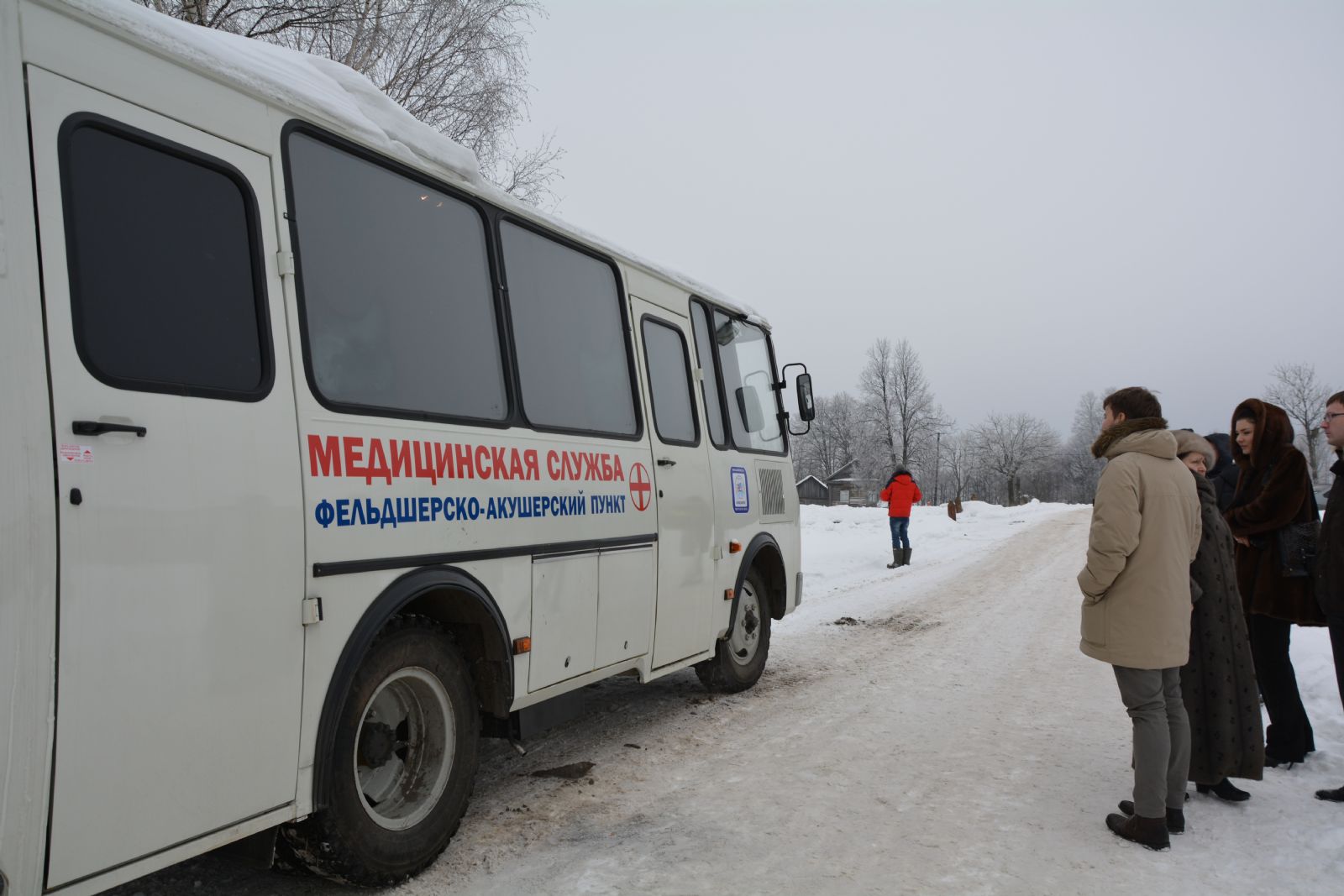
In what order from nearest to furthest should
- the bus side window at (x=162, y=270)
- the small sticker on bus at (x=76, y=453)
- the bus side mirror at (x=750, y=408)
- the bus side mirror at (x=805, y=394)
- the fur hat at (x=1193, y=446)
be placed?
the small sticker on bus at (x=76, y=453)
the bus side window at (x=162, y=270)
the fur hat at (x=1193, y=446)
the bus side mirror at (x=750, y=408)
the bus side mirror at (x=805, y=394)

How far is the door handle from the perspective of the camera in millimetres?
2346

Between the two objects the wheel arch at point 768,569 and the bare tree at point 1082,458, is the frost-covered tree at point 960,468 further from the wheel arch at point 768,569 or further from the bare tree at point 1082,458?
the wheel arch at point 768,569

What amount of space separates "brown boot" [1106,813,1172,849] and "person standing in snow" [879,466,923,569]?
12.1 meters

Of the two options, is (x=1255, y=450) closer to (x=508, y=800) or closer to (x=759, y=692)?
(x=759, y=692)

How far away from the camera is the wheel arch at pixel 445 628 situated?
10.1 feet

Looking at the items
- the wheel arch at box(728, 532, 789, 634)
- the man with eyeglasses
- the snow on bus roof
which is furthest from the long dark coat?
the snow on bus roof

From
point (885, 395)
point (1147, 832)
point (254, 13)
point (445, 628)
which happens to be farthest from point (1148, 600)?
point (885, 395)

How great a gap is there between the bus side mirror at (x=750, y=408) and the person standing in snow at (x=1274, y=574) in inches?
128

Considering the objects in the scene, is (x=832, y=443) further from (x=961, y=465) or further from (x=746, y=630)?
(x=746, y=630)

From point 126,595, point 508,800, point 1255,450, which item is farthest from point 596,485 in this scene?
point 1255,450

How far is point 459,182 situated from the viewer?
411 cm

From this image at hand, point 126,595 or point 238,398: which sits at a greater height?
point 238,398

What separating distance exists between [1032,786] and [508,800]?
2.69 m

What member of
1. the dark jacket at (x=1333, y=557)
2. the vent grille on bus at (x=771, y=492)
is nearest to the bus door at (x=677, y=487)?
the vent grille on bus at (x=771, y=492)
